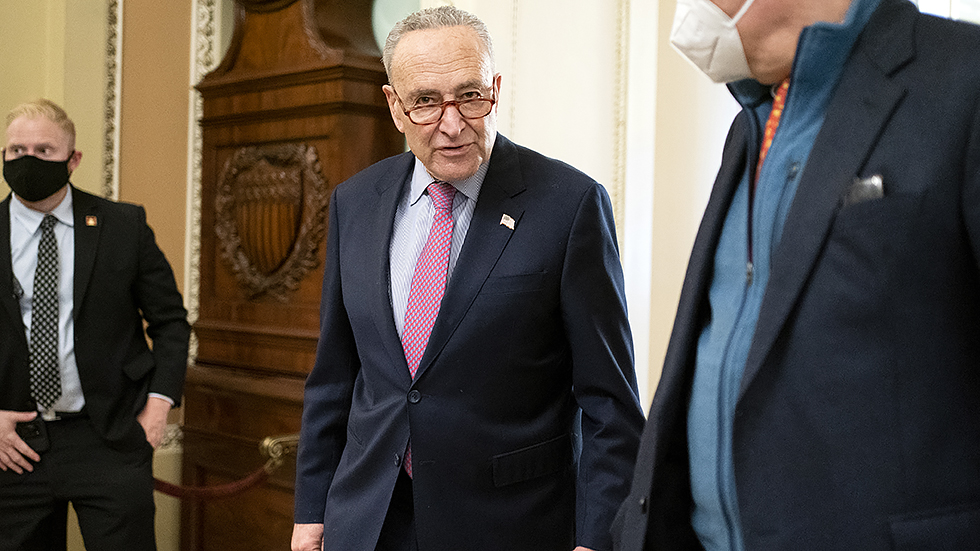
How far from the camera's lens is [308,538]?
2170mm

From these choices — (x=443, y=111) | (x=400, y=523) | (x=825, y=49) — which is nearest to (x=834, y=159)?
(x=825, y=49)

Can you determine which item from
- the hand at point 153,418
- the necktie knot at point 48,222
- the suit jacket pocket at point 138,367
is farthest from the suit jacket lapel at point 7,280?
the hand at point 153,418

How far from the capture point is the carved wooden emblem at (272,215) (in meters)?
4.04

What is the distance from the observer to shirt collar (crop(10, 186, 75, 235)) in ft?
11.1

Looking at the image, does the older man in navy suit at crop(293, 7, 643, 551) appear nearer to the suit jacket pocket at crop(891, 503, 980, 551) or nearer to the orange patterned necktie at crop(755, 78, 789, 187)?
the orange patterned necktie at crop(755, 78, 789, 187)

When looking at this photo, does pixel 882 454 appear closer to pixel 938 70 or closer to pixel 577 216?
pixel 938 70

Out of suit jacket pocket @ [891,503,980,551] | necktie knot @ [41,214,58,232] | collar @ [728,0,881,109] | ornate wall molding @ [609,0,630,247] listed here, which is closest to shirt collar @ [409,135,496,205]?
collar @ [728,0,881,109]

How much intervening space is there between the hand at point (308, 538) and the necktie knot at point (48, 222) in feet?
6.09

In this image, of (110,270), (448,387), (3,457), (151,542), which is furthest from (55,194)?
(448,387)

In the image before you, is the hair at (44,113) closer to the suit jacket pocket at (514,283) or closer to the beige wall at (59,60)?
the beige wall at (59,60)

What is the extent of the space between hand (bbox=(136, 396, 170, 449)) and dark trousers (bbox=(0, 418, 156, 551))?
0.23ft

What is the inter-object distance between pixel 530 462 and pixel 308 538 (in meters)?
0.62

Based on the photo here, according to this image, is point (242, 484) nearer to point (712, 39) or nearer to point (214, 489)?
point (214, 489)

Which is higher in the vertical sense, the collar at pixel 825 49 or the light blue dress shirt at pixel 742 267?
the collar at pixel 825 49
